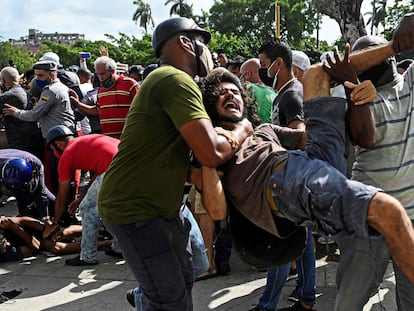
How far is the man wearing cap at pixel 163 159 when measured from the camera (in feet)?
6.48

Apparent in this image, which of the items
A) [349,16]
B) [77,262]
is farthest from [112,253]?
[349,16]

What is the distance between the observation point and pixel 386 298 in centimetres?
354

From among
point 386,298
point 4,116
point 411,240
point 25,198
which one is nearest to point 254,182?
point 411,240

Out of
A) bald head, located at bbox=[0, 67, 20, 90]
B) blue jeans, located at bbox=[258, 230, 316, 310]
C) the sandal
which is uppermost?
bald head, located at bbox=[0, 67, 20, 90]

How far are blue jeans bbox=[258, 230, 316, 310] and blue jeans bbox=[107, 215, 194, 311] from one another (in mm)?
1048

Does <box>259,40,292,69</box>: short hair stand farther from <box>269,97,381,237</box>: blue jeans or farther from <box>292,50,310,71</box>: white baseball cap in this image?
<box>269,97,381,237</box>: blue jeans

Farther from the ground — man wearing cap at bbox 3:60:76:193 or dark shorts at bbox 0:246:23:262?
man wearing cap at bbox 3:60:76:193

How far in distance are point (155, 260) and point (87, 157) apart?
2420 millimetres

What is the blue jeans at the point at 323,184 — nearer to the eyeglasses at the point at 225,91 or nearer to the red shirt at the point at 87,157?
the eyeglasses at the point at 225,91

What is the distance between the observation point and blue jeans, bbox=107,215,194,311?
2141mm

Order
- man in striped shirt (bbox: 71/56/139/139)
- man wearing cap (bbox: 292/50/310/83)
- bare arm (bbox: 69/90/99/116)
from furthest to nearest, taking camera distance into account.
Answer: bare arm (bbox: 69/90/99/116) < man in striped shirt (bbox: 71/56/139/139) < man wearing cap (bbox: 292/50/310/83)

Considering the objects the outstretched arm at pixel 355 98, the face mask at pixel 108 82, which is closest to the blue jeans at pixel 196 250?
the outstretched arm at pixel 355 98

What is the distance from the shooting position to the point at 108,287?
160 inches

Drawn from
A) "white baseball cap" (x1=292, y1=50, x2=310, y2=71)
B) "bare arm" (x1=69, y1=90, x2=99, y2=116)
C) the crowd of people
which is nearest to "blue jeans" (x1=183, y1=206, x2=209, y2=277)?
the crowd of people
